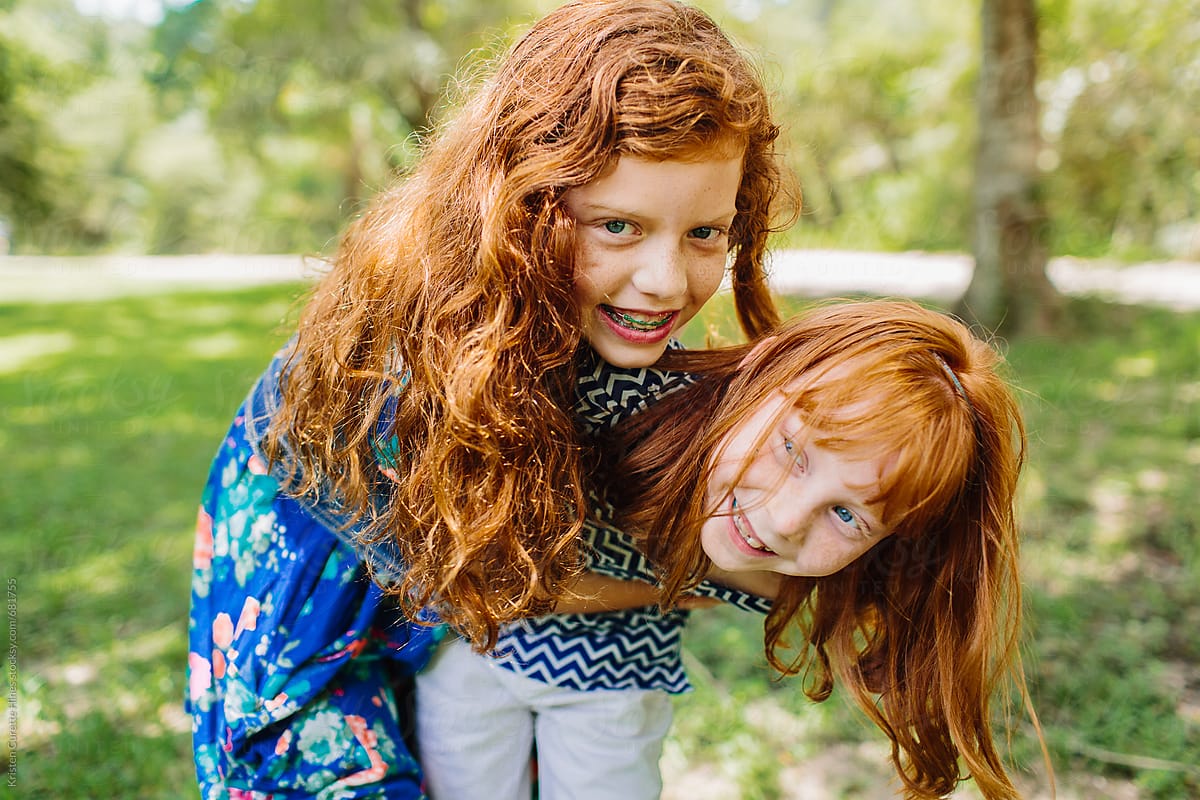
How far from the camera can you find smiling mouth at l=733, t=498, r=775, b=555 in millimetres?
1457

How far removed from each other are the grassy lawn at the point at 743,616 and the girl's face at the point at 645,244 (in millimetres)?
671

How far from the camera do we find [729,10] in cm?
832

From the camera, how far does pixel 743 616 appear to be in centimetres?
349

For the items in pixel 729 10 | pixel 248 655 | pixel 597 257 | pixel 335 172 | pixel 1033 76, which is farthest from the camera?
pixel 335 172

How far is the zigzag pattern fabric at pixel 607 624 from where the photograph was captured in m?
1.56

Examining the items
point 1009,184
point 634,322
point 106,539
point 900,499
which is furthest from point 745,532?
point 1009,184

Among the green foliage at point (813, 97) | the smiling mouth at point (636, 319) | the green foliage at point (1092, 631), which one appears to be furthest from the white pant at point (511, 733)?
the green foliage at point (813, 97)

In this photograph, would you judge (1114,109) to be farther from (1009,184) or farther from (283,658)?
(283,658)

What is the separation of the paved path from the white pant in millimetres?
4015

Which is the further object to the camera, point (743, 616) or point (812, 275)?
point (812, 275)

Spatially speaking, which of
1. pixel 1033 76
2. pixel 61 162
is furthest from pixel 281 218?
pixel 1033 76

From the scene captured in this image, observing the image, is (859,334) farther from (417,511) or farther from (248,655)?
(248,655)

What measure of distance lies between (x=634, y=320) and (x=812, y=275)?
10953mm

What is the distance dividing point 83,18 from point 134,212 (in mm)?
11664
